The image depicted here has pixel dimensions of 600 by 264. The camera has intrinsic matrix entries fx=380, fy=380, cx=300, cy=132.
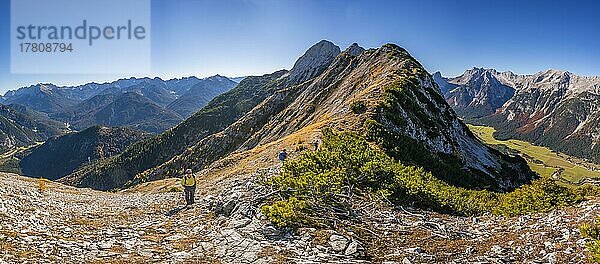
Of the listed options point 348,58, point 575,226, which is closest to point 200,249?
point 575,226

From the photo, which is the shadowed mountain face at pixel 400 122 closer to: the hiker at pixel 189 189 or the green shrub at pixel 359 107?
the green shrub at pixel 359 107

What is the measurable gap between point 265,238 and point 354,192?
7.68m

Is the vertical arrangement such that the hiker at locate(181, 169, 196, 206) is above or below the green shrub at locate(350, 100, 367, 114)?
below

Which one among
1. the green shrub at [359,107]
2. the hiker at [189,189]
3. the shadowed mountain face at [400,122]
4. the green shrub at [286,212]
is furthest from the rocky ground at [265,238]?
the green shrub at [359,107]

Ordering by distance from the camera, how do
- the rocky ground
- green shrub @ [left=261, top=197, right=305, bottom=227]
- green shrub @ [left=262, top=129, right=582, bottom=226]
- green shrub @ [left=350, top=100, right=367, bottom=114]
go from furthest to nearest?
green shrub @ [left=350, top=100, right=367, bottom=114], green shrub @ [left=262, top=129, right=582, bottom=226], green shrub @ [left=261, top=197, right=305, bottom=227], the rocky ground

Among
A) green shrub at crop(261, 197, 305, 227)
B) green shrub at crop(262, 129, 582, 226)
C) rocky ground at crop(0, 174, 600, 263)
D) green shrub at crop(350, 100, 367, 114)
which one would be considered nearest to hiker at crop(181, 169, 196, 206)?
rocky ground at crop(0, 174, 600, 263)

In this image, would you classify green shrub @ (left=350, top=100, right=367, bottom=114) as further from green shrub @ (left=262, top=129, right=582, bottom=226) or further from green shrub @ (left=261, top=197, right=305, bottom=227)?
green shrub @ (left=261, top=197, right=305, bottom=227)

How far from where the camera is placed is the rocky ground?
13.6 meters

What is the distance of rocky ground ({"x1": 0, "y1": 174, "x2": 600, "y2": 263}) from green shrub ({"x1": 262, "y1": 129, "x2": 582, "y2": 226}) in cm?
130

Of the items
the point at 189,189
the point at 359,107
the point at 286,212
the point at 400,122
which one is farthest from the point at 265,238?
the point at 359,107

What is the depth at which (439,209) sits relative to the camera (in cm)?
2333

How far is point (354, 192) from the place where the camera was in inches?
871

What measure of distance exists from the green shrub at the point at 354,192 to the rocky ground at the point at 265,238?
1300 mm

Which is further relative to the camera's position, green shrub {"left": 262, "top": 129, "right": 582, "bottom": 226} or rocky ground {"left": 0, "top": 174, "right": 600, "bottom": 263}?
green shrub {"left": 262, "top": 129, "right": 582, "bottom": 226}
